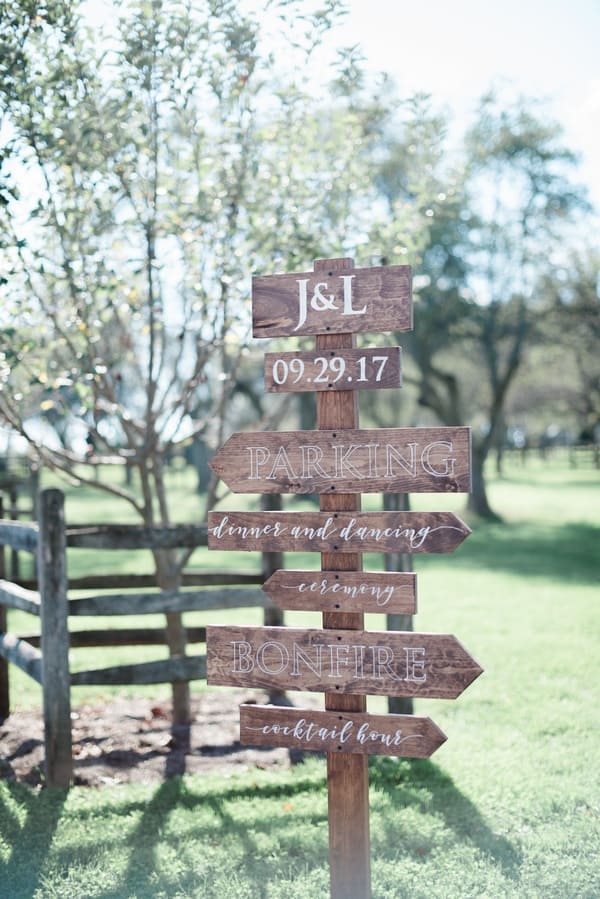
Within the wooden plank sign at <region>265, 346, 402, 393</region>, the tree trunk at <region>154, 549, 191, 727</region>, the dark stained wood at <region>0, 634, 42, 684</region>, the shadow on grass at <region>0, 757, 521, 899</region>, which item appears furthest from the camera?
the tree trunk at <region>154, 549, 191, 727</region>

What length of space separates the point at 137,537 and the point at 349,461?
290 cm

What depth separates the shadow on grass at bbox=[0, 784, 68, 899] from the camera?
4.10m

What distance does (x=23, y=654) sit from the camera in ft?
18.4

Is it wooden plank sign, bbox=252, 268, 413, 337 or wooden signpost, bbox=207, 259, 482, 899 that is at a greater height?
wooden plank sign, bbox=252, 268, 413, 337

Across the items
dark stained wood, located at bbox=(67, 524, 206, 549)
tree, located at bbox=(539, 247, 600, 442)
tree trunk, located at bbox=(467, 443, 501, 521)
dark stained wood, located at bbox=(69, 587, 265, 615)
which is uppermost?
tree, located at bbox=(539, 247, 600, 442)

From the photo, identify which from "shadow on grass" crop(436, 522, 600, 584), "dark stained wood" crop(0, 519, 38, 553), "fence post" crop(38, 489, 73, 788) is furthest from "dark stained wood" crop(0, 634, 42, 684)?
"shadow on grass" crop(436, 522, 600, 584)

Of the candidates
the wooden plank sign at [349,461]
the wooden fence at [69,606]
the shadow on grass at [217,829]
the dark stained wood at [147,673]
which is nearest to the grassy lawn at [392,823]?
the shadow on grass at [217,829]

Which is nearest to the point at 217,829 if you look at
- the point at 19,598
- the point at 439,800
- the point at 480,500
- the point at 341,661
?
the point at 439,800

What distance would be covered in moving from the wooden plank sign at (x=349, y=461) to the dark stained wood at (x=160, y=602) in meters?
2.16

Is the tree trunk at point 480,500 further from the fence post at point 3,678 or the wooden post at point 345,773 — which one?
the wooden post at point 345,773

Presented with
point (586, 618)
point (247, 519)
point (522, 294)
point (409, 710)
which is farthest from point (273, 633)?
point (522, 294)

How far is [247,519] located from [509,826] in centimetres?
230

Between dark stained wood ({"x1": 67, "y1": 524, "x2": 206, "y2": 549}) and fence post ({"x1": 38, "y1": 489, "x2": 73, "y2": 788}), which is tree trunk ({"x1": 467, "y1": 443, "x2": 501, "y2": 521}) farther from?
fence post ({"x1": 38, "y1": 489, "x2": 73, "y2": 788})

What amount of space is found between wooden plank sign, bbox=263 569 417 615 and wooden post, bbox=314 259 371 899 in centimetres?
Result: 5
